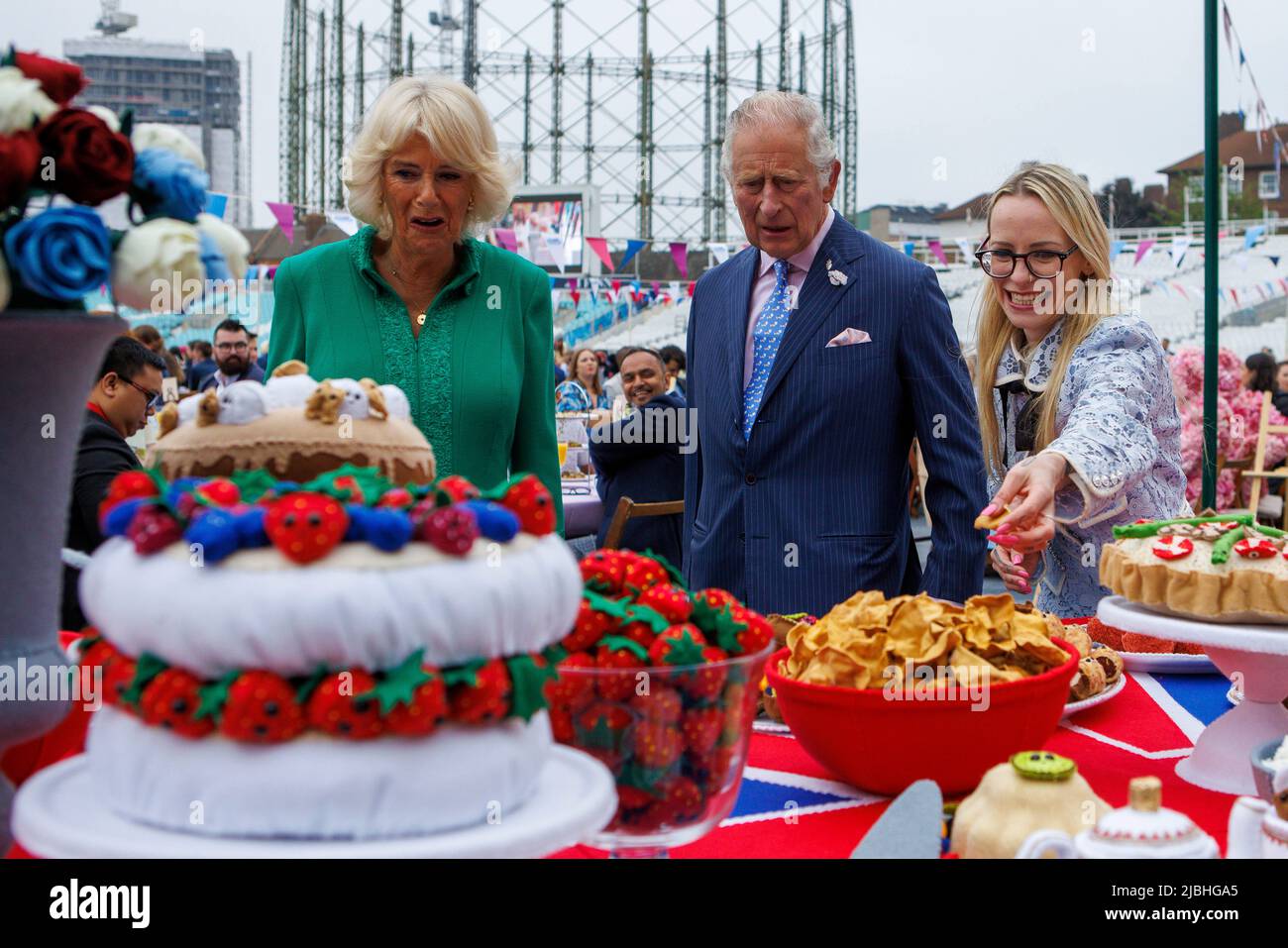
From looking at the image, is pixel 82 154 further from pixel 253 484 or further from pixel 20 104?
pixel 253 484

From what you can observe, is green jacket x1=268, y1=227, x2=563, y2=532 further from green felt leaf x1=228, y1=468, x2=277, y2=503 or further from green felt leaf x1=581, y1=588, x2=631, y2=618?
green felt leaf x1=228, y1=468, x2=277, y2=503

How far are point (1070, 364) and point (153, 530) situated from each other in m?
1.68

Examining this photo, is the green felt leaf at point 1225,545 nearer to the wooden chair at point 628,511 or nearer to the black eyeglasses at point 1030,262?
the black eyeglasses at point 1030,262

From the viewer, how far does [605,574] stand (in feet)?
3.69

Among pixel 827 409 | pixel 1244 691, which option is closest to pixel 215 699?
pixel 1244 691

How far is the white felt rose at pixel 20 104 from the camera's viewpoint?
0.85m

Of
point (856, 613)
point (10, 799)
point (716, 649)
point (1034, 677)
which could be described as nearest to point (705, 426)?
point (856, 613)

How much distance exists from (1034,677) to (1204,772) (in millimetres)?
238

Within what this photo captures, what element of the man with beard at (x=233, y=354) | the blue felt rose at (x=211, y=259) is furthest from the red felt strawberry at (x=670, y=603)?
the man with beard at (x=233, y=354)

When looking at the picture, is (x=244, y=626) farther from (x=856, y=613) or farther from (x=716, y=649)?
(x=856, y=613)

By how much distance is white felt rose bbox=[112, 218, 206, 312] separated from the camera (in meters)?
0.89

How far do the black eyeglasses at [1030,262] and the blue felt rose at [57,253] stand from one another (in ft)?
5.10

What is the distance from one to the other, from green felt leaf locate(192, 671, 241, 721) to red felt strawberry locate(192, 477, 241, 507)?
113 millimetres

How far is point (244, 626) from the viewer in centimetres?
74
